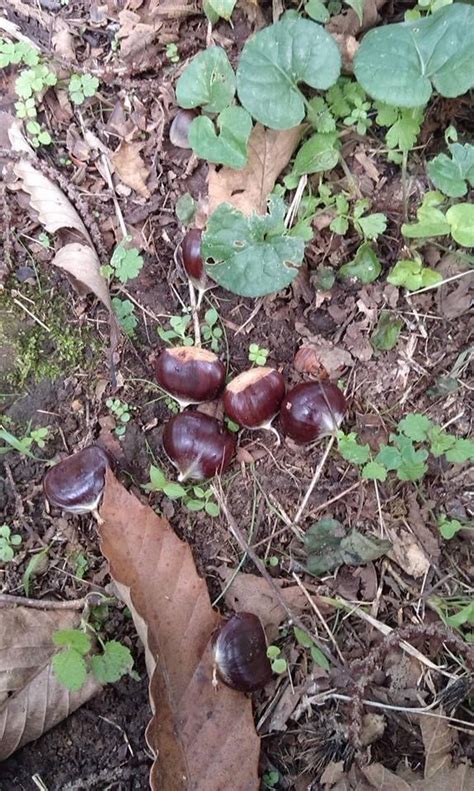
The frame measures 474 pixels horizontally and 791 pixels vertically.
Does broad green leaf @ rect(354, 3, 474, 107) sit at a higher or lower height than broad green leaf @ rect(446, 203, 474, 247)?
higher

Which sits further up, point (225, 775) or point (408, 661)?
point (408, 661)

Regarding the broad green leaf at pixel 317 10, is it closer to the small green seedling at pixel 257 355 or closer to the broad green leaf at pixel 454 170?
the broad green leaf at pixel 454 170

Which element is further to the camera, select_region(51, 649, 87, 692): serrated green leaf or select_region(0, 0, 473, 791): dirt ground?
select_region(0, 0, 473, 791): dirt ground

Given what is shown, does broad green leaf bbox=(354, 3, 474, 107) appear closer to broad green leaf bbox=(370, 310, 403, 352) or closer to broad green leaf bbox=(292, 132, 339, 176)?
broad green leaf bbox=(292, 132, 339, 176)

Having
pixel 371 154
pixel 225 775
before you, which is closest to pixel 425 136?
pixel 371 154

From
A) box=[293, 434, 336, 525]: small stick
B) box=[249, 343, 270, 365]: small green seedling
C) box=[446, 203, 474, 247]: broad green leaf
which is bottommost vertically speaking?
box=[293, 434, 336, 525]: small stick

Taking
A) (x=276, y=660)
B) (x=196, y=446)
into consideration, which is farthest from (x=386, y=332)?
(x=276, y=660)

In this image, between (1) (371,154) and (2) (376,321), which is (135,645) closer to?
(2) (376,321)

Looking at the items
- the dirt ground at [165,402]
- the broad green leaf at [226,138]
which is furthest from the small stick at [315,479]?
the broad green leaf at [226,138]

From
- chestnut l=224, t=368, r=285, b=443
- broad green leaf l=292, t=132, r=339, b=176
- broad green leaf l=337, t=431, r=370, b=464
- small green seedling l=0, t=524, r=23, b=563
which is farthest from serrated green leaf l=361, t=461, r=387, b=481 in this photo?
small green seedling l=0, t=524, r=23, b=563
